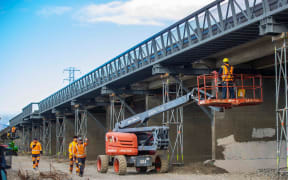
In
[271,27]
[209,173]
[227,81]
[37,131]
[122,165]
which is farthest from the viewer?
[37,131]

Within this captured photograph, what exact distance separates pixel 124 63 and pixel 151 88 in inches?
170

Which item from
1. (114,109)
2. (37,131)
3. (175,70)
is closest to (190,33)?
(175,70)

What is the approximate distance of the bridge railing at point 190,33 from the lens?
1587 centimetres

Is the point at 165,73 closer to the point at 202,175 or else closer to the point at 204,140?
the point at 202,175

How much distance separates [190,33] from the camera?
19781mm

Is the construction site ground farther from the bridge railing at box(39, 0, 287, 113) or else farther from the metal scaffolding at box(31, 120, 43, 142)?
the metal scaffolding at box(31, 120, 43, 142)

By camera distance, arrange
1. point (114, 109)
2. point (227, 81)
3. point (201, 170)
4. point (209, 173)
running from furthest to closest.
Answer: point (114, 109)
point (201, 170)
point (209, 173)
point (227, 81)

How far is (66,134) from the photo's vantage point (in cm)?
4669

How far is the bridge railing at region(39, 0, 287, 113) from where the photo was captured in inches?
625

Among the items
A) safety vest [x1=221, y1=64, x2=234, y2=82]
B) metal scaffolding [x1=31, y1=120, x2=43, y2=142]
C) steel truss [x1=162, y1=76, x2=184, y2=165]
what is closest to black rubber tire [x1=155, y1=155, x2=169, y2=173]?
steel truss [x1=162, y1=76, x2=184, y2=165]

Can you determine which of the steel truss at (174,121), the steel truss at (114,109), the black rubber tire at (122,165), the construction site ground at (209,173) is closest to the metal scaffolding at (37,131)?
the steel truss at (114,109)

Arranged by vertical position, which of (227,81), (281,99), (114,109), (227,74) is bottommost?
(114,109)

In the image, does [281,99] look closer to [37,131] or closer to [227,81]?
[227,81]

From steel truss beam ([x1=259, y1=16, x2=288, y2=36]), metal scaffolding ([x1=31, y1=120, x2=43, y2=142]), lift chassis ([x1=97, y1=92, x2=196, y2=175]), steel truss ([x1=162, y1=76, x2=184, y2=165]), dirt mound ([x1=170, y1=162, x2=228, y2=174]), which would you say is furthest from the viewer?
metal scaffolding ([x1=31, y1=120, x2=43, y2=142])
